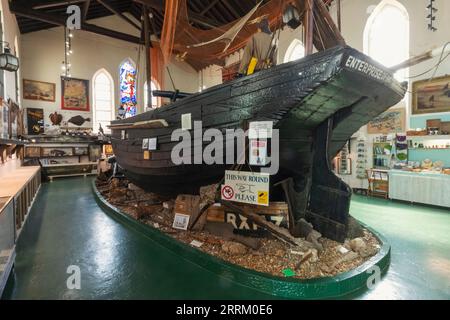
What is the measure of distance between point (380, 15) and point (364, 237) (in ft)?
18.3

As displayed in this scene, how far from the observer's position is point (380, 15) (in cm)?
565

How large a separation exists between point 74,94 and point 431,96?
432 inches

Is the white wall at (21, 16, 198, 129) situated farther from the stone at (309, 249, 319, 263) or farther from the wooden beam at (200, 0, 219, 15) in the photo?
the stone at (309, 249, 319, 263)

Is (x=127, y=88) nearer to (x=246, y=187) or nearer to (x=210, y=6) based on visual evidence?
(x=210, y=6)

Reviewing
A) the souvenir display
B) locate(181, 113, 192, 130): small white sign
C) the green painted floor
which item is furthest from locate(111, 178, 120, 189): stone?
the souvenir display

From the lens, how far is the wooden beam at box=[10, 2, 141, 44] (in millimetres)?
6848

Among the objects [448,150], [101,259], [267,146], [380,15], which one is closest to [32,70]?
[101,259]

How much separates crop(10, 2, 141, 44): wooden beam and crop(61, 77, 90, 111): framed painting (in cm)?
195

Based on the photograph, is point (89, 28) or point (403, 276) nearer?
point (403, 276)

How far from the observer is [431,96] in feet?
15.7

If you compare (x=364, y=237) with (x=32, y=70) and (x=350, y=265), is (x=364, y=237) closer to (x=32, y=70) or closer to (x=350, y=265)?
(x=350, y=265)

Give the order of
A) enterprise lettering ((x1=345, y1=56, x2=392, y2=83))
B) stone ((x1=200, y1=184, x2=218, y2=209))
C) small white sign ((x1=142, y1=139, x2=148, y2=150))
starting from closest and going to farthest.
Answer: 1. enterprise lettering ((x1=345, y1=56, x2=392, y2=83))
2. stone ((x1=200, y1=184, x2=218, y2=209))
3. small white sign ((x1=142, y1=139, x2=148, y2=150))

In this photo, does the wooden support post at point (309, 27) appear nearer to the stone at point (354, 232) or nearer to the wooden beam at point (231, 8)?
the stone at point (354, 232)

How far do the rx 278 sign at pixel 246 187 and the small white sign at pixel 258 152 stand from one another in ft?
0.42
